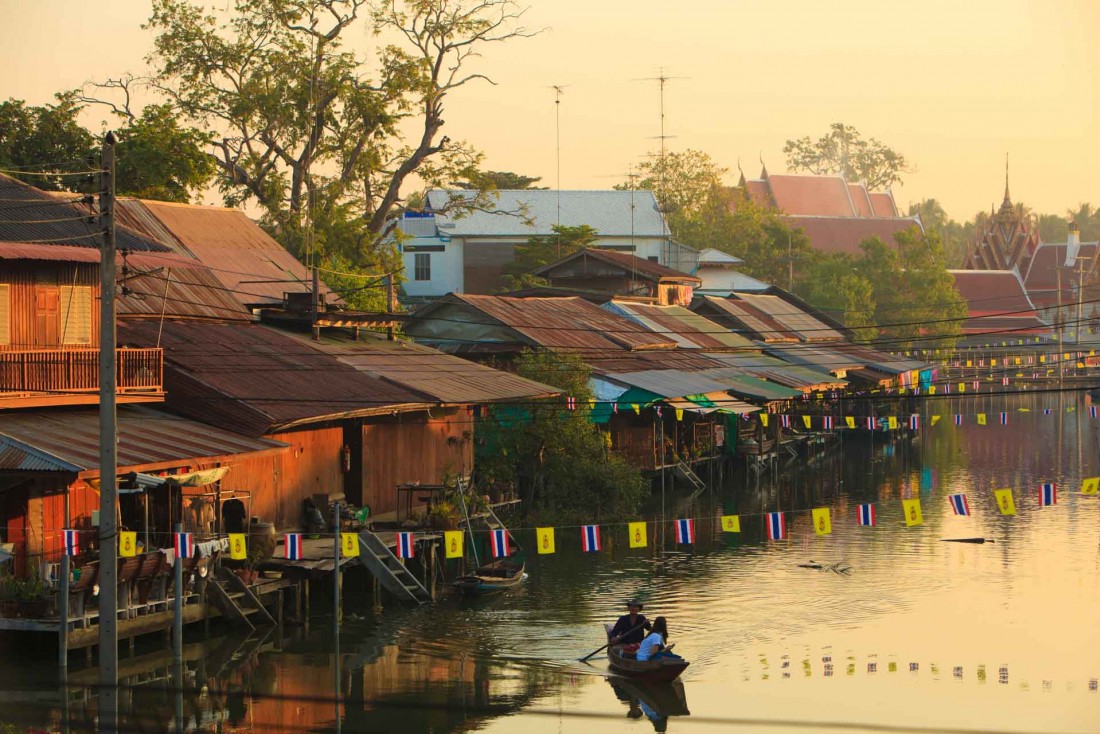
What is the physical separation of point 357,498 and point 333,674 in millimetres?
9890

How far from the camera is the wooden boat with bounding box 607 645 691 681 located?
25016mm

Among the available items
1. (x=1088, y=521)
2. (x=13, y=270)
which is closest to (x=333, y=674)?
(x=13, y=270)

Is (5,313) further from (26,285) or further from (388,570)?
(388,570)

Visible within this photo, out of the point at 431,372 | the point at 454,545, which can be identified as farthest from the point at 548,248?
the point at 454,545

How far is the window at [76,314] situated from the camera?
99.2ft

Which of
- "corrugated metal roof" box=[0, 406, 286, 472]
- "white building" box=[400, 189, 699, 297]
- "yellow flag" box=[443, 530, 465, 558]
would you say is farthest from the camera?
"white building" box=[400, 189, 699, 297]

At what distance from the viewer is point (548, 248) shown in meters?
82.4

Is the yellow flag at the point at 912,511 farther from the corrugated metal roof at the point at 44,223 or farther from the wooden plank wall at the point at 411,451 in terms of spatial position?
the corrugated metal roof at the point at 44,223

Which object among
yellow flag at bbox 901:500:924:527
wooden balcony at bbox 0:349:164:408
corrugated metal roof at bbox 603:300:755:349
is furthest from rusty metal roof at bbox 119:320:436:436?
corrugated metal roof at bbox 603:300:755:349

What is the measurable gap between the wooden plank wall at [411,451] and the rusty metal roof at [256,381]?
1564 millimetres

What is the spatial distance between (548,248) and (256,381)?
165ft

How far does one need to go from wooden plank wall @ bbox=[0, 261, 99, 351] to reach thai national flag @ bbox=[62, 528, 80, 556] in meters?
4.47

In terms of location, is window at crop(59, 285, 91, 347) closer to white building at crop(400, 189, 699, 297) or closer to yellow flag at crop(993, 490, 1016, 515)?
yellow flag at crop(993, 490, 1016, 515)

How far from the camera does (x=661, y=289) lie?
2781 inches
